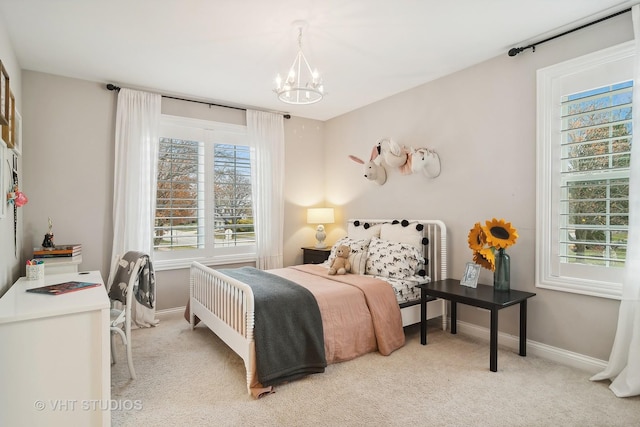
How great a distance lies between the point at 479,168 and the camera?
11.1ft

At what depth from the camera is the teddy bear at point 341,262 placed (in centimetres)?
358

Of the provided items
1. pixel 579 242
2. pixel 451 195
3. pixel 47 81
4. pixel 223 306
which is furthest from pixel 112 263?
pixel 579 242

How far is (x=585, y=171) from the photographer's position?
8.95ft

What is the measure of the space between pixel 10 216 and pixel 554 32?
173 inches

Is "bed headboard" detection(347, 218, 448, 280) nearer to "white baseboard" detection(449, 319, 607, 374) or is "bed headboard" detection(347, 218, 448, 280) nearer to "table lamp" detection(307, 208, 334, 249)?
"white baseboard" detection(449, 319, 607, 374)

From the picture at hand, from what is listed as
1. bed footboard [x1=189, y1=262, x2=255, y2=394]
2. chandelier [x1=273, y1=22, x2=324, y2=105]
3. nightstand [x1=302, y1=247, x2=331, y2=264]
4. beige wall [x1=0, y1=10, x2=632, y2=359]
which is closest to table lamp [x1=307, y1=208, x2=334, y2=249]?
nightstand [x1=302, y1=247, x2=331, y2=264]

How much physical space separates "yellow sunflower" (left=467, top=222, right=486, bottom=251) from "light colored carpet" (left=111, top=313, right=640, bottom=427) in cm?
91

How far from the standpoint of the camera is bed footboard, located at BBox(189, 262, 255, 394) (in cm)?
242

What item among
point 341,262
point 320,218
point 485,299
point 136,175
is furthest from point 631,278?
point 136,175

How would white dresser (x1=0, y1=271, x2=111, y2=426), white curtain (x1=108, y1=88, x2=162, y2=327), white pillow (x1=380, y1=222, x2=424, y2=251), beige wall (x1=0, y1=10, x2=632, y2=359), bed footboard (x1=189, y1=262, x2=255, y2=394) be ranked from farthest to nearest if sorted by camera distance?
white curtain (x1=108, y1=88, x2=162, y2=327)
white pillow (x1=380, y1=222, x2=424, y2=251)
beige wall (x1=0, y1=10, x2=632, y2=359)
bed footboard (x1=189, y1=262, x2=255, y2=394)
white dresser (x1=0, y1=271, x2=111, y2=426)

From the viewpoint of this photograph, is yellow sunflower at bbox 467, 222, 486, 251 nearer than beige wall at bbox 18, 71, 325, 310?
Yes

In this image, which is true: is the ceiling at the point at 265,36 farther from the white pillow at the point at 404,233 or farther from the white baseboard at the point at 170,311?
the white baseboard at the point at 170,311

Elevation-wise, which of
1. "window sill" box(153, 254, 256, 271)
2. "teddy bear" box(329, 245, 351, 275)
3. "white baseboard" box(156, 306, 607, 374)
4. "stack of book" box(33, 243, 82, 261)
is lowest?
"white baseboard" box(156, 306, 607, 374)

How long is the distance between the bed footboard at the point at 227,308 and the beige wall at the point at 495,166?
2195mm
